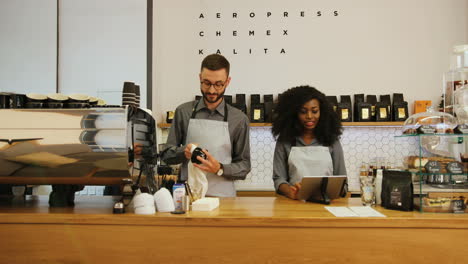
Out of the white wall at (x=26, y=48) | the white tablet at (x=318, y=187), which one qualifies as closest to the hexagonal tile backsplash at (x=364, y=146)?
the white wall at (x=26, y=48)

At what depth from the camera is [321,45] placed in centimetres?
414

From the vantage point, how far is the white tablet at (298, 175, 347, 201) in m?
1.96

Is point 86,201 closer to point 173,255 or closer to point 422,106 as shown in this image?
point 173,255

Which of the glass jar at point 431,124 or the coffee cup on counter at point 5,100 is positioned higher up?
the coffee cup on counter at point 5,100

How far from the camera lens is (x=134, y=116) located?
1.83 meters

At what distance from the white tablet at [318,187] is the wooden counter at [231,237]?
0.31 m

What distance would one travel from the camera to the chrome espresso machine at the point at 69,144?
172 centimetres

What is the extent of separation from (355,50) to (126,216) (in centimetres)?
322

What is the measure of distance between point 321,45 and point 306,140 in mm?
1843

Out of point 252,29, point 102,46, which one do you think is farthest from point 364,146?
point 102,46

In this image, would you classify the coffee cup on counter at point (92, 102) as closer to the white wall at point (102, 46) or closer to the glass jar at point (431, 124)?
the glass jar at point (431, 124)

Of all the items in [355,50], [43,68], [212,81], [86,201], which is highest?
[355,50]

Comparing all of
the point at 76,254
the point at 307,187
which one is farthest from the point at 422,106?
the point at 76,254

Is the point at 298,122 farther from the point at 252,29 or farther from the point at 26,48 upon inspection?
the point at 26,48
